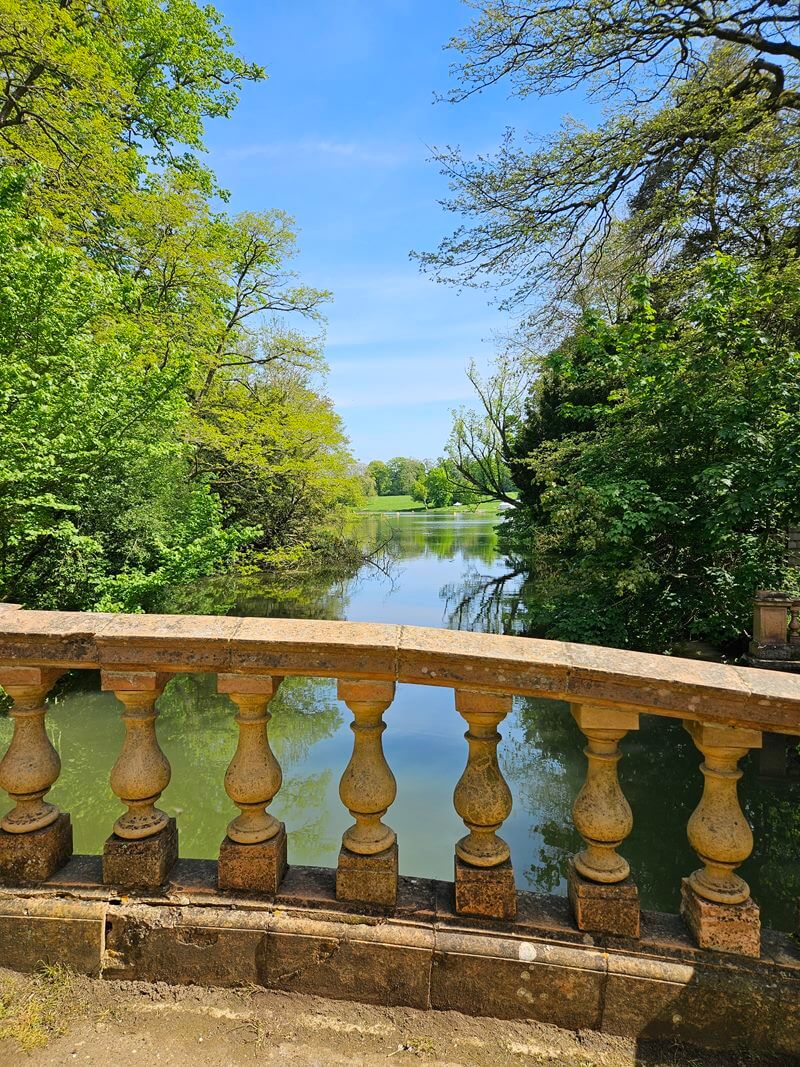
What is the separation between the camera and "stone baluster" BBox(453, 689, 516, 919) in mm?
1514

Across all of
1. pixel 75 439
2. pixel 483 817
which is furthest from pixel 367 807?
pixel 75 439

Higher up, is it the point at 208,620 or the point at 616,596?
the point at 208,620

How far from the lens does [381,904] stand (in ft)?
5.06

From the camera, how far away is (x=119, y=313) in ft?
31.6

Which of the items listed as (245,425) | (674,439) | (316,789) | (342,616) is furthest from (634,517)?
(245,425)

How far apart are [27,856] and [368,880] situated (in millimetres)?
982

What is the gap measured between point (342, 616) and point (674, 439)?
857 centimetres

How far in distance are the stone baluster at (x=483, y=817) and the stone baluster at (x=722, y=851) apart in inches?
18.4

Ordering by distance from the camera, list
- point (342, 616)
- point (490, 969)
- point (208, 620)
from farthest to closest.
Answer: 1. point (342, 616)
2. point (208, 620)
3. point (490, 969)

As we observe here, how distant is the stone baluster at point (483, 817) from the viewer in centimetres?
151

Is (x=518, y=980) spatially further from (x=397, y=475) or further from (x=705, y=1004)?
(x=397, y=475)

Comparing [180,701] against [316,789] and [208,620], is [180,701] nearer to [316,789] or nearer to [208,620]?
[316,789]

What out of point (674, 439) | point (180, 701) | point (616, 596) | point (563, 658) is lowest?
point (180, 701)

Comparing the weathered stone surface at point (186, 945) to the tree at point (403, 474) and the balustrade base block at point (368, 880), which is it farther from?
the tree at point (403, 474)
